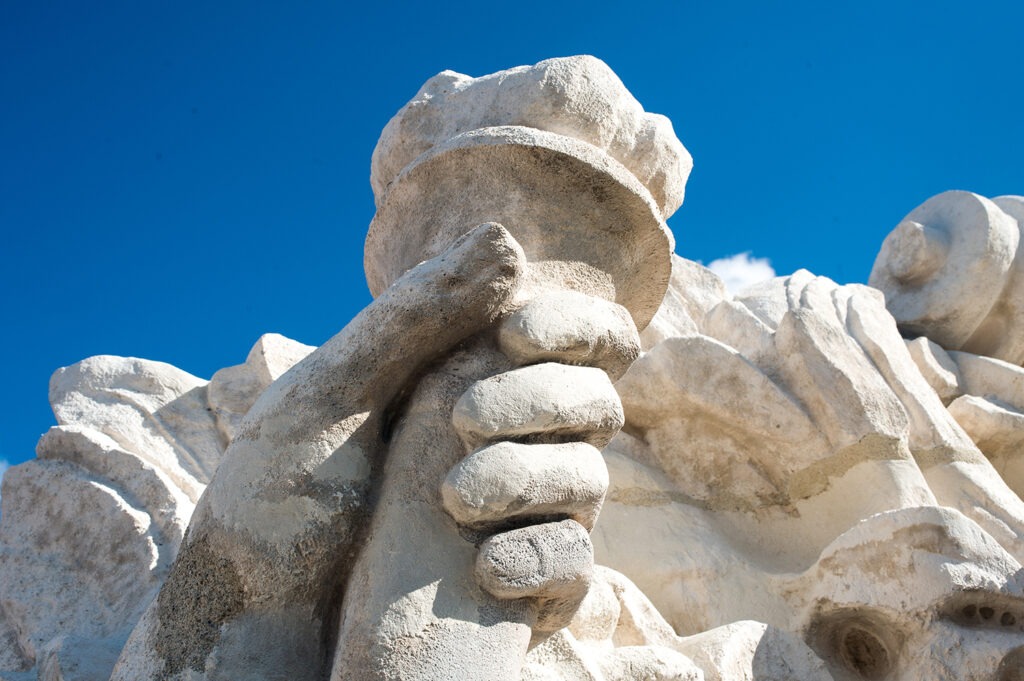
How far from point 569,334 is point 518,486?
309mm

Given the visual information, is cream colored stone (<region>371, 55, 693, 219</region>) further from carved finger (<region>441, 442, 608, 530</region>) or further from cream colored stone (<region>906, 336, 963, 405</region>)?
cream colored stone (<region>906, 336, 963, 405</region>)

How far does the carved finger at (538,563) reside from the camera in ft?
4.41

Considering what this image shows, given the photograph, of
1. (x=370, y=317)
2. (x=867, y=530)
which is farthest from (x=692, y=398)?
(x=370, y=317)

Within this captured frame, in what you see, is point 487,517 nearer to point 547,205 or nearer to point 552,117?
point 547,205

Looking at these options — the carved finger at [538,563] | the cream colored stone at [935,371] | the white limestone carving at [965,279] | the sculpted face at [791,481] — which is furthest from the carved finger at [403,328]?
the white limestone carving at [965,279]

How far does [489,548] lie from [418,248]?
Answer: 0.83 meters

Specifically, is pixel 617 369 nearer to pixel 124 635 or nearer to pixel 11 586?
pixel 124 635

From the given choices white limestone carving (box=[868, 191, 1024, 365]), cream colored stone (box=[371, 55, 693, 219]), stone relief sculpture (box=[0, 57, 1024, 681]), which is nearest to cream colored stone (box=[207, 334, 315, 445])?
stone relief sculpture (box=[0, 57, 1024, 681])

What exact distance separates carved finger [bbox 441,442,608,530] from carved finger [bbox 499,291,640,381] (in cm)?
20

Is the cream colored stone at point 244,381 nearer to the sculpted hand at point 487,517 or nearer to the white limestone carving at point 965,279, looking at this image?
the sculpted hand at point 487,517

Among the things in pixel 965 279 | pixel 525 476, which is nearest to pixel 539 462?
pixel 525 476

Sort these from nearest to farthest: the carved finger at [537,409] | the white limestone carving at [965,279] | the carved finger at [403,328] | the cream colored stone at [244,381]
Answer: the carved finger at [537,409], the carved finger at [403,328], the cream colored stone at [244,381], the white limestone carving at [965,279]

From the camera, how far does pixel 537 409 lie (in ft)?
4.75

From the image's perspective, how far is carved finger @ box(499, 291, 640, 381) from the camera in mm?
1574
